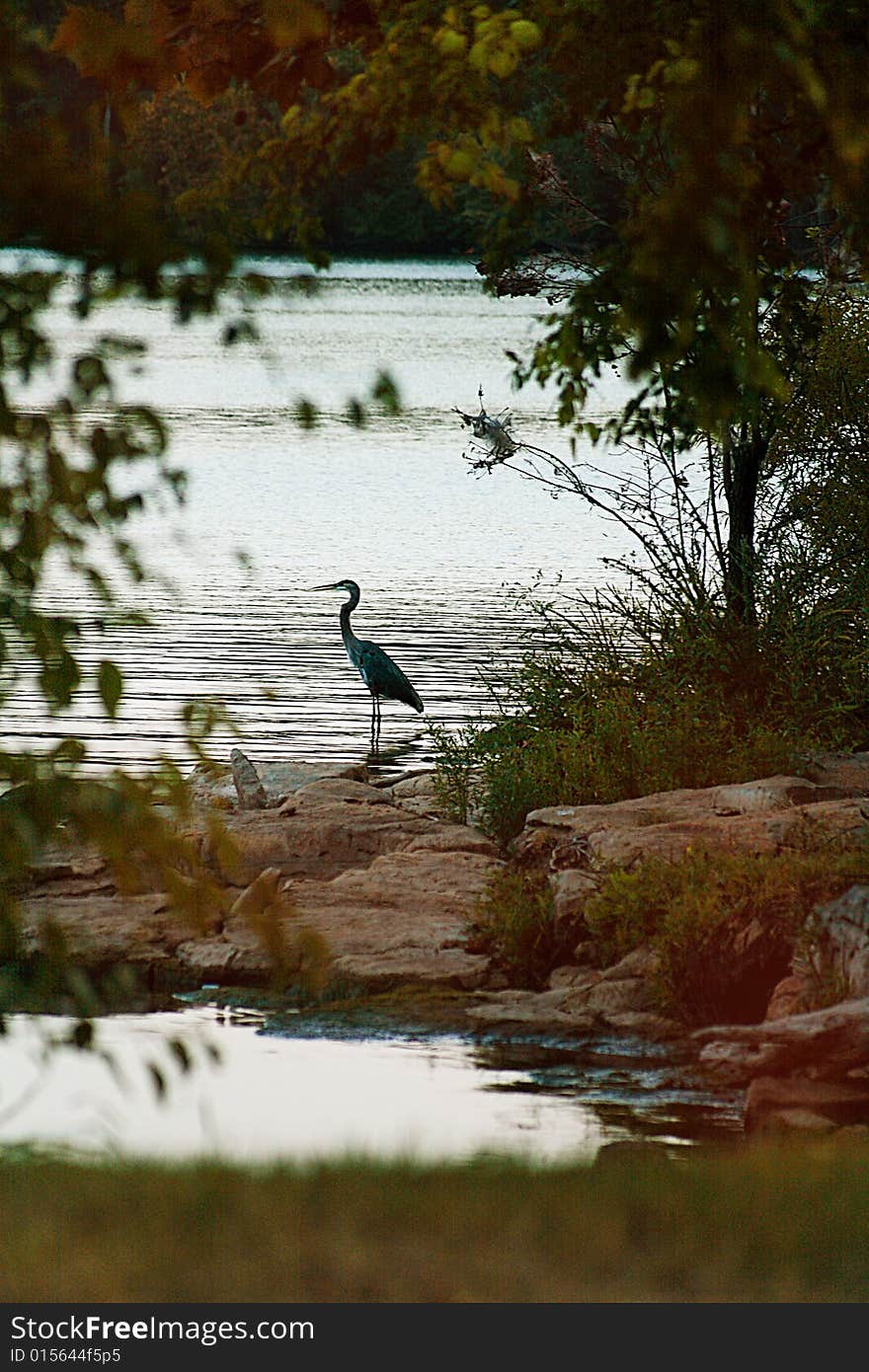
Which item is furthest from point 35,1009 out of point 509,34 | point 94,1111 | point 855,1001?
point 509,34

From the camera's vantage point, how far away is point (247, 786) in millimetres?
14359

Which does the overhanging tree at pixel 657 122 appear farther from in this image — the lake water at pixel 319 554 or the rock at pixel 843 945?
the rock at pixel 843 945

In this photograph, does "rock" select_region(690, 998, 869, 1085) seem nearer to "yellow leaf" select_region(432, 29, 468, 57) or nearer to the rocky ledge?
the rocky ledge

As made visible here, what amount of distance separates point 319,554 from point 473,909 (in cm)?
1852

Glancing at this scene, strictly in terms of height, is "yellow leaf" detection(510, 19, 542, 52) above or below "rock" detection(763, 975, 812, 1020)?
above

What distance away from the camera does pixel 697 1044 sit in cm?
895

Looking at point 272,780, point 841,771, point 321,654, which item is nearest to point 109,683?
point 841,771

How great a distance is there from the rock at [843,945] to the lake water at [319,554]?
2732mm

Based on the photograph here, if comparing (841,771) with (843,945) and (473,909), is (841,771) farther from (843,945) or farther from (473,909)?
(843,945)

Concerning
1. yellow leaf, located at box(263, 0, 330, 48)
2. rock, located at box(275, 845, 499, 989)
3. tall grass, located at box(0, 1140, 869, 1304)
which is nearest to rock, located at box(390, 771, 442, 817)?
rock, located at box(275, 845, 499, 989)

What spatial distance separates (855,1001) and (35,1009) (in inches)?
149

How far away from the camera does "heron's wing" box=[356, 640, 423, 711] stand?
1697 centimetres

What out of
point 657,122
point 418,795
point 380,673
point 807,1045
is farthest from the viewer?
point 380,673

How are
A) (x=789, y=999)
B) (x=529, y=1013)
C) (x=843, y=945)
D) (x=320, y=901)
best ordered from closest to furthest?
1. (x=843, y=945)
2. (x=789, y=999)
3. (x=529, y=1013)
4. (x=320, y=901)
